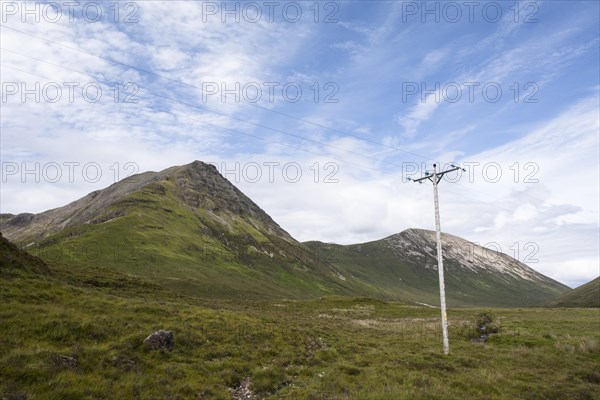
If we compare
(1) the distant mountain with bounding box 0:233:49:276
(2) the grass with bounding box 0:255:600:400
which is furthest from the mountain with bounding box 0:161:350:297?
(2) the grass with bounding box 0:255:600:400

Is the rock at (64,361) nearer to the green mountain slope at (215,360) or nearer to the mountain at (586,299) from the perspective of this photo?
the green mountain slope at (215,360)

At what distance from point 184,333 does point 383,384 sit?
471 inches

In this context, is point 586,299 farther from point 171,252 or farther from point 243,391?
point 243,391

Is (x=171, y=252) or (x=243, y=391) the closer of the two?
(x=243, y=391)

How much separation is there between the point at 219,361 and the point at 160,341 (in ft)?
11.0

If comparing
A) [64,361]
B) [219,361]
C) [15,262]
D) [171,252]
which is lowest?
[219,361]

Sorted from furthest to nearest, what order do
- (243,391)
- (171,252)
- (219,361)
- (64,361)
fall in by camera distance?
(171,252) → (219,361) → (243,391) → (64,361)

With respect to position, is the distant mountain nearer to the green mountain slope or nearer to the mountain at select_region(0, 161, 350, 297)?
the green mountain slope

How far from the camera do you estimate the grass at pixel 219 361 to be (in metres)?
14.4

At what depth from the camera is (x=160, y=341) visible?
752 inches

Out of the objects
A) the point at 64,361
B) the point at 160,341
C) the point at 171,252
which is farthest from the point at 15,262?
the point at 171,252

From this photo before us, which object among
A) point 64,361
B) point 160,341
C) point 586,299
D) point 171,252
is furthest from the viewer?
point 586,299

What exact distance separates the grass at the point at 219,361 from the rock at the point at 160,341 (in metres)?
0.41

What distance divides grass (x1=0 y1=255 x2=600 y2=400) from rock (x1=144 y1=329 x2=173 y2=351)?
0.41 m
